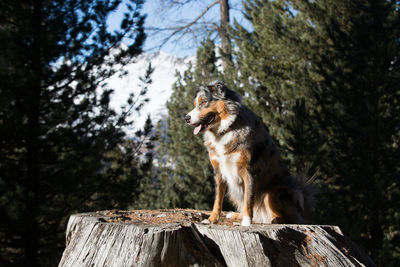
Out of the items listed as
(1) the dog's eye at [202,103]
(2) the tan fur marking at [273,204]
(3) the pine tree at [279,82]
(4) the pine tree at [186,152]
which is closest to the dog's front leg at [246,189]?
(2) the tan fur marking at [273,204]

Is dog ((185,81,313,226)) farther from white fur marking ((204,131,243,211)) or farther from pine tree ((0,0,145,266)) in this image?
pine tree ((0,0,145,266))

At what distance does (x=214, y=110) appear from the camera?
11.4ft

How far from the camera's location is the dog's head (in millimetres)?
3432

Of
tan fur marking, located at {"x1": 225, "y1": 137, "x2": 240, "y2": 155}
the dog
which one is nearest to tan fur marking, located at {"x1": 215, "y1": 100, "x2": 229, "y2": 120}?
the dog

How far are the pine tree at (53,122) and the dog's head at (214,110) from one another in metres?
2.72

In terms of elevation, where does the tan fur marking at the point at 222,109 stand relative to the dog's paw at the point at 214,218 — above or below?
above

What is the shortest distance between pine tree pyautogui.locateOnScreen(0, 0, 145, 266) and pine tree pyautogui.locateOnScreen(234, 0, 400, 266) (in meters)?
3.44

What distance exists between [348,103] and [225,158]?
4.86 m

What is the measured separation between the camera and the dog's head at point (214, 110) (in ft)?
11.3

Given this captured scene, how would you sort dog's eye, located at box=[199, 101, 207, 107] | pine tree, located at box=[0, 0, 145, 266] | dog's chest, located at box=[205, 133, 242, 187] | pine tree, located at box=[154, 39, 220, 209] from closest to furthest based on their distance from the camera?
dog's chest, located at box=[205, 133, 242, 187], dog's eye, located at box=[199, 101, 207, 107], pine tree, located at box=[0, 0, 145, 266], pine tree, located at box=[154, 39, 220, 209]

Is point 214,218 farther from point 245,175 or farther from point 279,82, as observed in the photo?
point 279,82

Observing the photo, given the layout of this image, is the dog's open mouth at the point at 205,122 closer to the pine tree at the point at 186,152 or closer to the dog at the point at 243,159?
the dog at the point at 243,159

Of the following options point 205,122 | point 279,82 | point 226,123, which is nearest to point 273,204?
point 226,123

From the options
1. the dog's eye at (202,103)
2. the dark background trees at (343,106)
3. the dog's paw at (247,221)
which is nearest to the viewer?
the dog's paw at (247,221)
